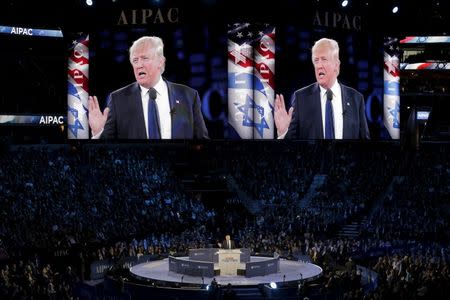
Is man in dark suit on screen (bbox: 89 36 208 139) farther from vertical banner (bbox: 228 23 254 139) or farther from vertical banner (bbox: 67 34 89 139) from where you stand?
vertical banner (bbox: 228 23 254 139)

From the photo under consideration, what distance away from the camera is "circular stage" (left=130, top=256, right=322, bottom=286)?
24406 millimetres

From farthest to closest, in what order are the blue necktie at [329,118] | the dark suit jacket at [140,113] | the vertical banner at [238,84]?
the blue necktie at [329,118], the vertical banner at [238,84], the dark suit jacket at [140,113]

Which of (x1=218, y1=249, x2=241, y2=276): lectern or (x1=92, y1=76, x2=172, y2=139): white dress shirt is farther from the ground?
(x1=92, y1=76, x2=172, y2=139): white dress shirt

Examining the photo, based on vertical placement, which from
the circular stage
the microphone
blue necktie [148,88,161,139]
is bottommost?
the circular stage

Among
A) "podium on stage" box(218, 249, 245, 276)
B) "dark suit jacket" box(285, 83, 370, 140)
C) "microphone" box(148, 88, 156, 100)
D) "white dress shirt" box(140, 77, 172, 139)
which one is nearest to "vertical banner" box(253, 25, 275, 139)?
"dark suit jacket" box(285, 83, 370, 140)

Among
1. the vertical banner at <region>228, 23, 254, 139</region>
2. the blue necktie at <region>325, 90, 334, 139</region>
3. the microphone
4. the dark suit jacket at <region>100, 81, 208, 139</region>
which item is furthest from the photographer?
the blue necktie at <region>325, 90, 334, 139</region>

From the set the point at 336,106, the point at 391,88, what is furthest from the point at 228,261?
the point at 391,88

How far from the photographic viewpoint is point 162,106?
33500mm

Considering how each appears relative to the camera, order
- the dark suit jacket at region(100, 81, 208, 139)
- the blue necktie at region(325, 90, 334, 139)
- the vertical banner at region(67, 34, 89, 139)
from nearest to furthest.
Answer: the dark suit jacket at region(100, 81, 208, 139) → the vertical banner at region(67, 34, 89, 139) → the blue necktie at region(325, 90, 334, 139)

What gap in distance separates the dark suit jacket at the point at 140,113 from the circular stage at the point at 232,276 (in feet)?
23.0

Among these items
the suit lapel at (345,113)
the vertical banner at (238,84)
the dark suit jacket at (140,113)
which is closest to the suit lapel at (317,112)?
the suit lapel at (345,113)

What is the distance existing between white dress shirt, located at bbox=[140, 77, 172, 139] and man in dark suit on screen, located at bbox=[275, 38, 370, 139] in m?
4.63

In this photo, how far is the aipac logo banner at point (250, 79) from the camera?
34.0 m

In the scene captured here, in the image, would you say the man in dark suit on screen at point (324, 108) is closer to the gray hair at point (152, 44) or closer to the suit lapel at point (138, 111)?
the gray hair at point (152, 44)
